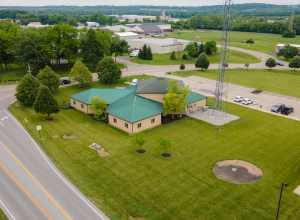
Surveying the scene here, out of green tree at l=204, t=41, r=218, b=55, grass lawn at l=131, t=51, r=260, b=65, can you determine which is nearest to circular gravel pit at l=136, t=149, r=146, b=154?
grass lawn at l=131, t=51, r=260, b=65

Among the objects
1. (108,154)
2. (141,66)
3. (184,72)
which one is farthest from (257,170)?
(141,66)

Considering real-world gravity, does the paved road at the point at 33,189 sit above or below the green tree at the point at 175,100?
below

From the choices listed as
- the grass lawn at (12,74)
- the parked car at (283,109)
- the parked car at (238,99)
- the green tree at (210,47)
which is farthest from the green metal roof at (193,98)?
the green tree at (210,47)

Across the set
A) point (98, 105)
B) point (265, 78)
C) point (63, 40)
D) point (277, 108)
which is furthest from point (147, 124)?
point (265, 78)

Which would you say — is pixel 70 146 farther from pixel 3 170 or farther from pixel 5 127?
pixel 5 127

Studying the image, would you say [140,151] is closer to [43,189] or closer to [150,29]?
[43,189]

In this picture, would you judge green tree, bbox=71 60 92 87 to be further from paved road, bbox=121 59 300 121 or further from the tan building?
paved road, bbox=121 59 300 121

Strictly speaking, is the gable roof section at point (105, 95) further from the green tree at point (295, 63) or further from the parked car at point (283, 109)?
the green tree at point (295, 63)
